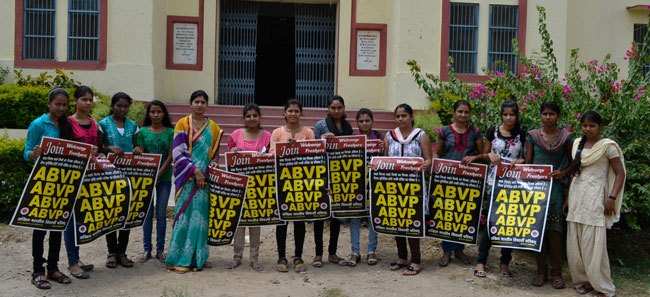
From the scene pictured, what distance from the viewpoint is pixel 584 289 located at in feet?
18.7

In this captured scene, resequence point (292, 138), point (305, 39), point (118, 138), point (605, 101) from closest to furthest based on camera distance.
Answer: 1. point (118, 138)
2. point (292, 138)
3. point (605, 101)
4. point (305, 39)

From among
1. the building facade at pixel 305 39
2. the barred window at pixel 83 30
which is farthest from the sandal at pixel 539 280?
the barred window at pixel 83 30

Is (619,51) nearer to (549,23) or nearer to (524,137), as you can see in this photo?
(549,23)

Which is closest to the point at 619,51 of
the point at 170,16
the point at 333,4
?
the point at 333,4

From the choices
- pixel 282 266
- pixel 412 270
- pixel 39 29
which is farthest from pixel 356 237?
pixel 39 29

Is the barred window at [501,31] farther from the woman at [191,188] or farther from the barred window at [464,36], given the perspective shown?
the woman at [191,188]

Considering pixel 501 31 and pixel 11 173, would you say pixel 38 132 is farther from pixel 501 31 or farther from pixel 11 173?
pixel 501 31

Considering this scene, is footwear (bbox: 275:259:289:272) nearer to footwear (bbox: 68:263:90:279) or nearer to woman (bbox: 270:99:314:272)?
woman (bbox: 270:99:314:272)

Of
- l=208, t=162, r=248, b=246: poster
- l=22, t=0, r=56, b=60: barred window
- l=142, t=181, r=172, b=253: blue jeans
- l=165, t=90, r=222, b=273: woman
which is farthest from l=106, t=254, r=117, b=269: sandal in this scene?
l=22, t=0, r=56, b=60: barred window

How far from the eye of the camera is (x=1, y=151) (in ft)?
24.9

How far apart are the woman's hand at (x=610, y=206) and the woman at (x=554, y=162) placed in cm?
39

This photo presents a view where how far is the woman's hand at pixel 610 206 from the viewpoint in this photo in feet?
18.0

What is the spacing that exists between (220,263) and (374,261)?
1487mm

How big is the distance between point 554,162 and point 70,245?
4.28m
